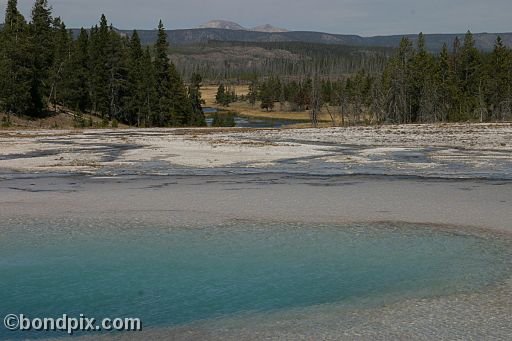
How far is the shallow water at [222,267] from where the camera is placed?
8.02 metres

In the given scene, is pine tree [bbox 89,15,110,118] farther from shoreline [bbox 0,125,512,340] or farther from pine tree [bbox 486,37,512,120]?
pine tree [bbox 486,37,512,120]

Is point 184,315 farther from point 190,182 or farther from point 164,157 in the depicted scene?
point 164,157

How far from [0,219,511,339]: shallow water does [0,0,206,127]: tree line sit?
53.5m

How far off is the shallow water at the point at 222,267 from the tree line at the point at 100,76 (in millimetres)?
53502

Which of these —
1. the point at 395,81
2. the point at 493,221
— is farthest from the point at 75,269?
the point at 395,81

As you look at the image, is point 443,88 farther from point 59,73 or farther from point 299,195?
point 299,195

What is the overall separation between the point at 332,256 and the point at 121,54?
6664cm

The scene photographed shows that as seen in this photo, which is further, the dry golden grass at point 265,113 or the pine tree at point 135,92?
the dry golden grass at point 265,113

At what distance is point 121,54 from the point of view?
240 ft

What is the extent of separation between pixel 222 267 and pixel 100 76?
215 ft

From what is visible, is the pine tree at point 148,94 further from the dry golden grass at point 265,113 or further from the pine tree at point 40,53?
the dry golden grass at point 265,113

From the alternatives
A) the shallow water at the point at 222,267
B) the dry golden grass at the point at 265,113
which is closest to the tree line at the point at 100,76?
the dry golden grass at the point at 265,113

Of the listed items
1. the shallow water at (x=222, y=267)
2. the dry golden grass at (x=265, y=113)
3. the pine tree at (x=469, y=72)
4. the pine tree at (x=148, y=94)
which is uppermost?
the pine tree at (x=469, y=72)

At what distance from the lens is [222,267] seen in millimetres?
9641
